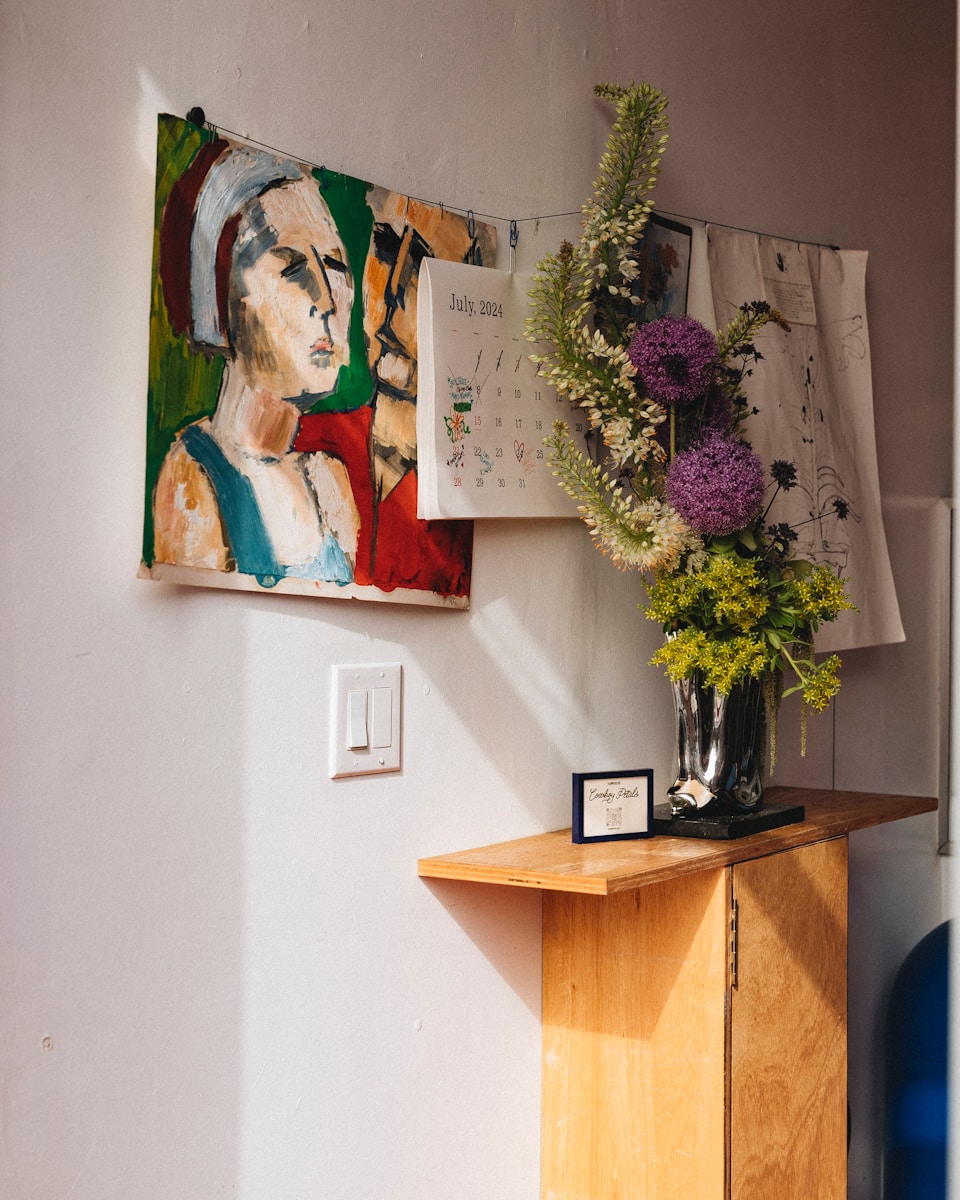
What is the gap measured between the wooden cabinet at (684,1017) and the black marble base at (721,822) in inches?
0.9

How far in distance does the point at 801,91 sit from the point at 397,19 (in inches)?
44.7

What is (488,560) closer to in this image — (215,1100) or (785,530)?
(785,530)

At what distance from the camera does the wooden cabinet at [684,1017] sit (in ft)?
5.28

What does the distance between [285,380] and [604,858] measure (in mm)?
688

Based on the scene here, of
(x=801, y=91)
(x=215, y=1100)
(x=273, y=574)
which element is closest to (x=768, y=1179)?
(x=215, y=1100)

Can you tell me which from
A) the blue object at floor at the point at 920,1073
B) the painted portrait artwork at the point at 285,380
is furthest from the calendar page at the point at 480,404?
the blue object at floor at the point at 920,1073

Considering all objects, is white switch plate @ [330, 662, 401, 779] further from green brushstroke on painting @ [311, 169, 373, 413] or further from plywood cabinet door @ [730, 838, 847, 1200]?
plywood cabinet door @ [730, 838, 847, 1200]

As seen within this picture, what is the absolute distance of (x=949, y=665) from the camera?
2738mm

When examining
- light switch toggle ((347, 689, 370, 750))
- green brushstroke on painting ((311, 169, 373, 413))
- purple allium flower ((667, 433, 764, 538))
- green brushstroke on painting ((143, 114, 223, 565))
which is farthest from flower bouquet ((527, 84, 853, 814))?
green brushstroke on painting ((143, 114, 223, 565))

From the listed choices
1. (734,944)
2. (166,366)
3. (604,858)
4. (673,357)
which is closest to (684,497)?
(673,357)

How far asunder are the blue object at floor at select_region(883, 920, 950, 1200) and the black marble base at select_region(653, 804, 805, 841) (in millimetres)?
769

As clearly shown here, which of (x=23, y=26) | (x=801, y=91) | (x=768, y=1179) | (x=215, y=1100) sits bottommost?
(x=768, y=1179)

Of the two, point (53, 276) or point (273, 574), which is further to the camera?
point (273, 574)

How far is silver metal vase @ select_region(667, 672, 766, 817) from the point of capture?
5.79 ft
